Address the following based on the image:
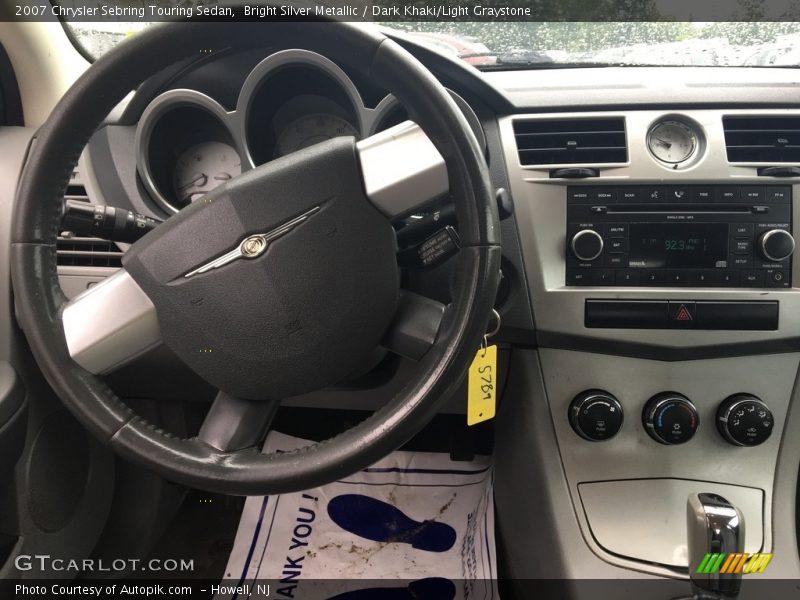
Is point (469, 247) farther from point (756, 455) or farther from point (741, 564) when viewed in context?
point (756, 455)

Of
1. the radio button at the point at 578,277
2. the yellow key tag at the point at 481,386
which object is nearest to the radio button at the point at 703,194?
the radio button at the point at 578,277

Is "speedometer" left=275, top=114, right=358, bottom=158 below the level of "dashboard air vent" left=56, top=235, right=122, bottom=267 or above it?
above

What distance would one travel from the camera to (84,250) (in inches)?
41.1

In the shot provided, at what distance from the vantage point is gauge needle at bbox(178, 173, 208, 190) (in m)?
1.07

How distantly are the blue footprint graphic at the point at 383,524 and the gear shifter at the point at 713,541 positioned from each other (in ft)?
1.72

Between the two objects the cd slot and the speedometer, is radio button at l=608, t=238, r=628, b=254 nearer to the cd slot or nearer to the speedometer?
the cd slot

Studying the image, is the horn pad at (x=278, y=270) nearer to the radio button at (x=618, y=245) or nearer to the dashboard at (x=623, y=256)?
the dashboard at (x=623, y=256)

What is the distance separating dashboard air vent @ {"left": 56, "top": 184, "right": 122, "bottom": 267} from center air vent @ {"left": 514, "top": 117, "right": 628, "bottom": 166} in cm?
78

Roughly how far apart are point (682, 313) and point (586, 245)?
21 centimetres

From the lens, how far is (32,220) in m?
0.65

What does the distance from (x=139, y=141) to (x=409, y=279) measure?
1.79ft

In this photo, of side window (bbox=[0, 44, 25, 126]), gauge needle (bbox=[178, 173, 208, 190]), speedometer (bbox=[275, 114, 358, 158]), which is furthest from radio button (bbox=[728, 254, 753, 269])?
side window (bbox=[0, 44, 25, 126])

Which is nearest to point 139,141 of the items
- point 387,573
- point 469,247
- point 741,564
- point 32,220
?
point 32,220

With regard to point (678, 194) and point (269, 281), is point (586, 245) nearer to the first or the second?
point (678, 194)
